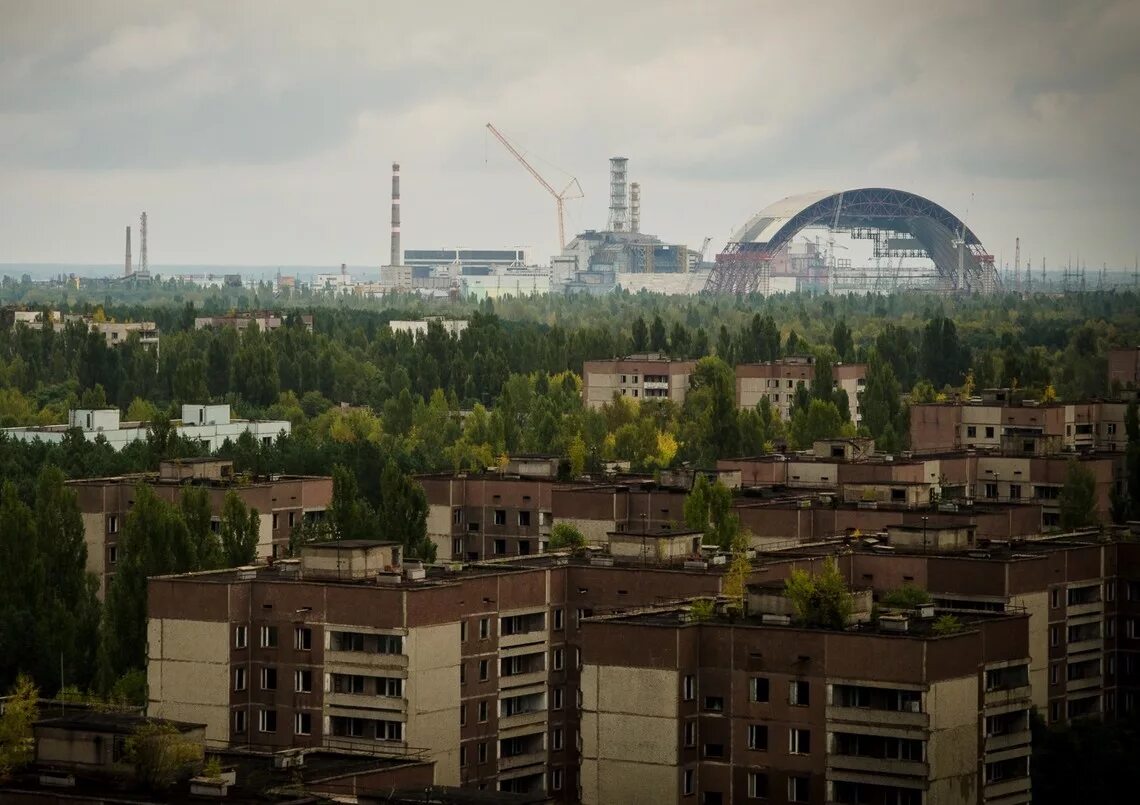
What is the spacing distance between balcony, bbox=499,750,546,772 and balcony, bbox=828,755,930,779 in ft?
17.7

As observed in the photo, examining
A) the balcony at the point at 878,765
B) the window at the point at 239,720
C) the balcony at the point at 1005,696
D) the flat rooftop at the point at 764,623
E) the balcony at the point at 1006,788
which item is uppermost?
the flat rooftop at the point at 764,623

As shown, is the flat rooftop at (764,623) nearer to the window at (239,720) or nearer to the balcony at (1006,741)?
the balcony at (1006,741)

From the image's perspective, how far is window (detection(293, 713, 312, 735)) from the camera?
27.7m

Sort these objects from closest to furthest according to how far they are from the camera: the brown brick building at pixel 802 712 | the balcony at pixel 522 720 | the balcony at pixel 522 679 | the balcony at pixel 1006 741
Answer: the brown brick building at pixel 802 712 < the balcony at pixel 1006 741 < the balcony at pixel 522 720 < the balcony at pixel 522 679

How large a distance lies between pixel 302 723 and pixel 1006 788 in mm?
7633

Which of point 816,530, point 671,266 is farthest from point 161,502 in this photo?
point 671,266

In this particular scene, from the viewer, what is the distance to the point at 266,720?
28.0 m

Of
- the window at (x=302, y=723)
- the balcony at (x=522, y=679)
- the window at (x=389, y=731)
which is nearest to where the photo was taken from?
the window at (x=389, y=731)

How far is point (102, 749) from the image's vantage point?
21.2m

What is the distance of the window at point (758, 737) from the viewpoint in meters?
24.6

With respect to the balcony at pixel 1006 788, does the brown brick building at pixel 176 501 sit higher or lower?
higher

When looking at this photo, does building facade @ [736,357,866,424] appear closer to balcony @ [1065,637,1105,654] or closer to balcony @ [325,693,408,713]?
balcony @ [1065,637,1105,654]

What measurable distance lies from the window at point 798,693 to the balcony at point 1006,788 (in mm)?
1921

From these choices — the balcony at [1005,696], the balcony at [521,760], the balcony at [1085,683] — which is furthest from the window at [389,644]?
the balcony at [1085,683]
